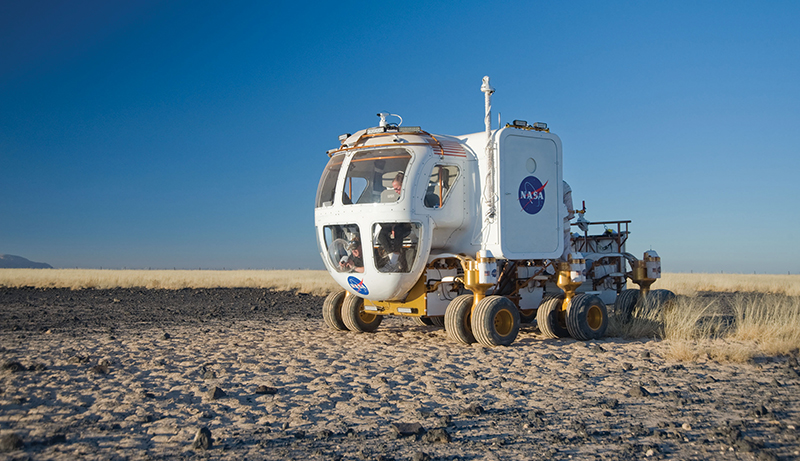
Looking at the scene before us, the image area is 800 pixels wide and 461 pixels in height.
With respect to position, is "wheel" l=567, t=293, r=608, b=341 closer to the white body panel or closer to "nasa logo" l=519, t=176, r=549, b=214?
the white body panel

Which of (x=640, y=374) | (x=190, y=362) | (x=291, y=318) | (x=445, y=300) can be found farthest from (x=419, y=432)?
(x=291, y=318)

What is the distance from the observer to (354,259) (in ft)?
35.1

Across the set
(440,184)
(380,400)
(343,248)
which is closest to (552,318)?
(440,184)

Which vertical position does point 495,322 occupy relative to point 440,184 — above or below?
below

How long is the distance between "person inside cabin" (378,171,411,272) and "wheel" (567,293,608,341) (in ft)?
10.4

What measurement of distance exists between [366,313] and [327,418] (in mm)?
6661

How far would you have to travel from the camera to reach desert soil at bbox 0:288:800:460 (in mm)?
4840

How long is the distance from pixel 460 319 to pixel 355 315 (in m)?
2.80

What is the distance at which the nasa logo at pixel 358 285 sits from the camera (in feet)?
34.9

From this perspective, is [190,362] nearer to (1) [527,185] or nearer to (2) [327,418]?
(2) [327,418]

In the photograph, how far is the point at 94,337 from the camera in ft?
38.1

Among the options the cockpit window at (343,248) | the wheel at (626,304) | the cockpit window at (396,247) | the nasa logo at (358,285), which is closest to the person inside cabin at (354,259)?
the cockpit window at (343,248)

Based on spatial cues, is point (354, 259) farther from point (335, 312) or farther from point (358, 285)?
point (335, 312)

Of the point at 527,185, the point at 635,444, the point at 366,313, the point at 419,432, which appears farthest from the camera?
the point at 366,313
